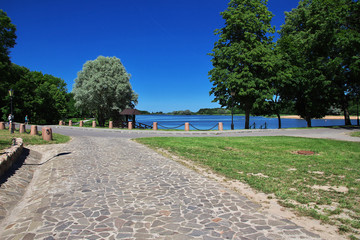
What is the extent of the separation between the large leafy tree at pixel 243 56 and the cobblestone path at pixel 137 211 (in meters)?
20.1

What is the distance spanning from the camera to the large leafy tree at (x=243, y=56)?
24781mm

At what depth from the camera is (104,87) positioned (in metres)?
34.9

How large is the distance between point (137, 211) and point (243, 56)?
2327 cm

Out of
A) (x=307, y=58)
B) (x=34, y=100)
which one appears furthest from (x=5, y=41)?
(x=307, y=58)

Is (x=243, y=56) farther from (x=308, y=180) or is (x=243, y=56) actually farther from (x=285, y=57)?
(x=308, y=180)

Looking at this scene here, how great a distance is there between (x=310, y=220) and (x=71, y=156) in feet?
29.6

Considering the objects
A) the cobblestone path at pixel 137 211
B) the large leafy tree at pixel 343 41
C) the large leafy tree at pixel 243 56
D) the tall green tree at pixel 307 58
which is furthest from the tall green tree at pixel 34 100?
the large leafy tree at pixel 343 41

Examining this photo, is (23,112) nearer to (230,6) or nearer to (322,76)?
(230,6)

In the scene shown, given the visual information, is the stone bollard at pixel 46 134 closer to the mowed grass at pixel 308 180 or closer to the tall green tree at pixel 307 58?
the mowed grass at pixel 308 180

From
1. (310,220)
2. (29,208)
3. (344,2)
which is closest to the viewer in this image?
(310,220)

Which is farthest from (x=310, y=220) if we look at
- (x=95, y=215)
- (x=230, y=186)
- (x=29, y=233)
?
(x=29, y=233)

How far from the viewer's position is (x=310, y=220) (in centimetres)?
370

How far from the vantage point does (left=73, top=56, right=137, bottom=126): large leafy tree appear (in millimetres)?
35281

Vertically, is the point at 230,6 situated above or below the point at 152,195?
above
